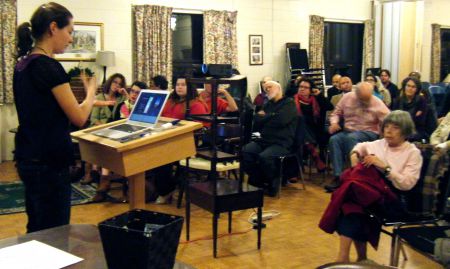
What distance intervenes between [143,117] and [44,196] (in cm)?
84

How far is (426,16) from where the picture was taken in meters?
11.4

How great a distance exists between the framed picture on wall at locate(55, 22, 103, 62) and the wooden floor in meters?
3.46

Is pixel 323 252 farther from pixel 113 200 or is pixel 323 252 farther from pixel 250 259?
pixel 113 200

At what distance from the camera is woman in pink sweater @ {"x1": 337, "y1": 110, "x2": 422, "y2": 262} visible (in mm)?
2967

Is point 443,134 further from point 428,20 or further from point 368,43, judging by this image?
point 428,20

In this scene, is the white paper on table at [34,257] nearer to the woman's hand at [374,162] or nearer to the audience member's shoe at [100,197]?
the woman's hand at [374,162]

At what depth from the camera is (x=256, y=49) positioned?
9375 millimetres

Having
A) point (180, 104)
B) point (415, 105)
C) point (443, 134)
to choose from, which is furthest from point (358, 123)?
point (180, 104)

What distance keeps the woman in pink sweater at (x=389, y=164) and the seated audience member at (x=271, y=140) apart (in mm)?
1872

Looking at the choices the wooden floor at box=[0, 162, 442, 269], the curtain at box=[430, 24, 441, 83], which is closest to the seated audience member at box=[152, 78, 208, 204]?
the wooden floor at box=[0, 162, 442, 269]

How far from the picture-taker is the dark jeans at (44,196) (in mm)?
1974

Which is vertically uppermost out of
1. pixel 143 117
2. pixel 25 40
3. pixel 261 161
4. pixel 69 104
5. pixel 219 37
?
pixel 219 37

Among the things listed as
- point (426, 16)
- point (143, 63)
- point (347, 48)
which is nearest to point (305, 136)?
point (143, 63)

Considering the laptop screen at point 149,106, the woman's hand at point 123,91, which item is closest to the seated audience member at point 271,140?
the woman's hand at point 123,91
